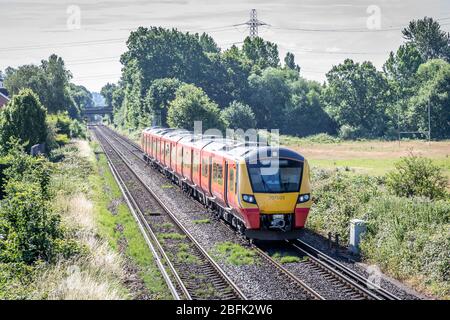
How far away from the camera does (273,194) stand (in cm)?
1567

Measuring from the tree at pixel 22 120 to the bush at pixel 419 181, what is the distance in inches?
890

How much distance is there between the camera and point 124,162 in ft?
138

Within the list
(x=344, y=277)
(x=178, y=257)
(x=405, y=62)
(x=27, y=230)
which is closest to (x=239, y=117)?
(x=405, y=62)

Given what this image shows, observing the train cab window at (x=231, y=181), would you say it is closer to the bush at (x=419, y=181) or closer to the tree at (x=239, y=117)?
the bush at (x=419, y=181)

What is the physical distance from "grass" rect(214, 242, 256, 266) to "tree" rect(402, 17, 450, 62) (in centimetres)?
9218

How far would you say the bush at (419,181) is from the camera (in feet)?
63.9

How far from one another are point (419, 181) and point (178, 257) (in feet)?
33.0

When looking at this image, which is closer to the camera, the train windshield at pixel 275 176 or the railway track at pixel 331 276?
the railway track at pixel 331 276

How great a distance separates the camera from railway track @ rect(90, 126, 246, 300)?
1210 centimetres

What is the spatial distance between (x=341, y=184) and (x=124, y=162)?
24.4 meters

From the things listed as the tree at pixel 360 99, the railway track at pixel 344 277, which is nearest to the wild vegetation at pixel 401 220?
the railway track at pixel 344 277

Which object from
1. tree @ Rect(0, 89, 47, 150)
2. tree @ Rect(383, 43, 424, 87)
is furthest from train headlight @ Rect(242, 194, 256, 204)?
tree @ Rect(383, 43, 424, 87)
